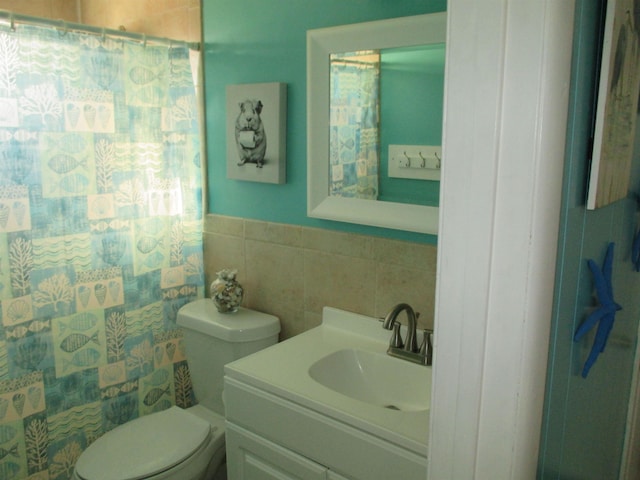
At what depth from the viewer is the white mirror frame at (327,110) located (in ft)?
5.37

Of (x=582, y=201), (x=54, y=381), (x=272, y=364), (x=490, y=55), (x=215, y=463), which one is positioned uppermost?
(x=490, y=55)

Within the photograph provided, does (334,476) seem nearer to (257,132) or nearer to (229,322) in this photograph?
(229,322)

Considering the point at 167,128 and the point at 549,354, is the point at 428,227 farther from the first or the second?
the point at 167,128

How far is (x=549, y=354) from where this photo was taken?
2.43 feet

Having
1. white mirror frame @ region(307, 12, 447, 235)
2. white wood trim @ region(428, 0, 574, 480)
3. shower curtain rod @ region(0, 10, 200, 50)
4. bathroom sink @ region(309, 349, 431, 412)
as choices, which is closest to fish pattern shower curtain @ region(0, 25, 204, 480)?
shower curtain rod @ region(0, 10, 200, 50)

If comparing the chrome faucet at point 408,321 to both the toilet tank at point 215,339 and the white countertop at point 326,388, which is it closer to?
the white countertop at point 326,388

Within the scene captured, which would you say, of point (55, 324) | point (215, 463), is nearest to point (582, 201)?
point (215, 463)

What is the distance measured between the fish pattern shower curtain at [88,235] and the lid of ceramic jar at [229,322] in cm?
21

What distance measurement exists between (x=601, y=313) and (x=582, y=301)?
0.09 meters

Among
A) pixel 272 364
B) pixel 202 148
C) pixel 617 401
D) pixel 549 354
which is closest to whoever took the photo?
pixel 549 354

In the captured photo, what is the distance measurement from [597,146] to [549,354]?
303mm

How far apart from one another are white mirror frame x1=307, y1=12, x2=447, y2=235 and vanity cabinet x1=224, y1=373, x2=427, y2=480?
638 millimetres

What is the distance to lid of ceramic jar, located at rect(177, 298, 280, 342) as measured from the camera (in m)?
2.00

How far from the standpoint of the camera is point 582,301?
88 centimetres
